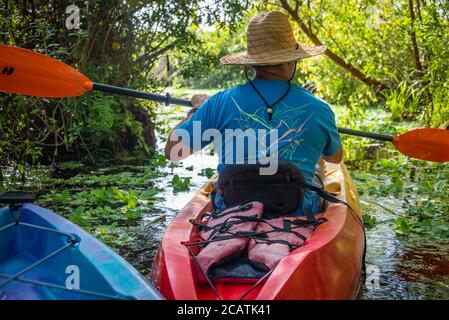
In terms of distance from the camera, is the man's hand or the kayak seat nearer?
the kayak seat

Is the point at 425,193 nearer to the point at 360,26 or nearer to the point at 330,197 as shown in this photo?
the point at 330,197

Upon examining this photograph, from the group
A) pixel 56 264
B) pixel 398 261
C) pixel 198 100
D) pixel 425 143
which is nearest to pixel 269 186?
pixel 56 264

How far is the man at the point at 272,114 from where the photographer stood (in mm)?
3240

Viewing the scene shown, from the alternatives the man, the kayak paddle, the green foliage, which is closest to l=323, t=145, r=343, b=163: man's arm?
the man

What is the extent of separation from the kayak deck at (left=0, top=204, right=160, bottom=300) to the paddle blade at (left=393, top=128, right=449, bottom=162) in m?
2.81

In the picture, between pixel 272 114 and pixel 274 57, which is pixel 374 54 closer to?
pixel 274 57

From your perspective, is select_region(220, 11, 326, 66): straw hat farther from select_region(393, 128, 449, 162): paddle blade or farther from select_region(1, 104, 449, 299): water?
select_region(393, 128, 449, 162): paddle blade

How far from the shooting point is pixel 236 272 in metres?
2.70

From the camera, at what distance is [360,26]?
30.8 ft

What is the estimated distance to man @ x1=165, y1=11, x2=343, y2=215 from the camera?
324 cm

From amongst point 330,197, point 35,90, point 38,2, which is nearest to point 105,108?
point 38,2

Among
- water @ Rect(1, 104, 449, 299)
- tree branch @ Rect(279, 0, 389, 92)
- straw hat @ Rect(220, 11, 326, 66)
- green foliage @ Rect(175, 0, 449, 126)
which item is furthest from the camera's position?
tree branch @ Rect(279, 0, 389, 92)

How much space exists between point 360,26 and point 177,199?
195 inches

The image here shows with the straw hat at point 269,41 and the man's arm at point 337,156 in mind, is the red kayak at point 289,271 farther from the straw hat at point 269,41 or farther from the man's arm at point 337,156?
the straw hat at point 269,41
